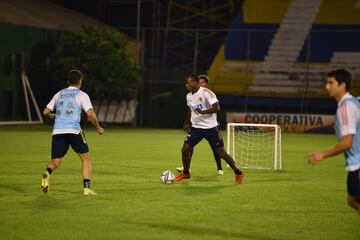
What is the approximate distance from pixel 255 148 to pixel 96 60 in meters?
16.8

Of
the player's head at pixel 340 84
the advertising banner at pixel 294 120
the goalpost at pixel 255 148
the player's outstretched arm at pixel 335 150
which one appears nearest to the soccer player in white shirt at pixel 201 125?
the goalpost at pixel 255 148

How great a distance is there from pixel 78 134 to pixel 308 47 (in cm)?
3050

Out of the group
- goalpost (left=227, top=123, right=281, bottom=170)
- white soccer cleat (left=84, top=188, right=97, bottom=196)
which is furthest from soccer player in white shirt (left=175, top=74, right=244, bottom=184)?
white soccer cleat (left=84, top=188, right=97, bottom=196)

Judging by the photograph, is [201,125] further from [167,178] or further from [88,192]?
[88,192]

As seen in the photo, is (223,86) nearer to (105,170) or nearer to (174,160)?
(174,160)

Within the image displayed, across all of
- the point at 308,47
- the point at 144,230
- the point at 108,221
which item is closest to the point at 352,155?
the point at 144,230

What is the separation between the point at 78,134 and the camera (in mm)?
13836

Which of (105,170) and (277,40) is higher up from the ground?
(277,40)

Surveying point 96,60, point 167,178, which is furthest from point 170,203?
point 96,60

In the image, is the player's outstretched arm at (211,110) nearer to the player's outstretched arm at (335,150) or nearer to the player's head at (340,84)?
the player's head at (340,84)

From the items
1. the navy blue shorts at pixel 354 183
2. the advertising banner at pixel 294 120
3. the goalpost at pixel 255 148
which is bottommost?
the advertising banner at pixel 294 120

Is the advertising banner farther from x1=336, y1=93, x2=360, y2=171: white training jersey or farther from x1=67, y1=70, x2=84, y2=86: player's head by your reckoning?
x1=336, y1=93, x2=360, y2=171: white training jersey

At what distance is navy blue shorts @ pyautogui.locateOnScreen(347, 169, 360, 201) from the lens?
29.9 feet

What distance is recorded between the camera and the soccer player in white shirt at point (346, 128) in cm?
873
